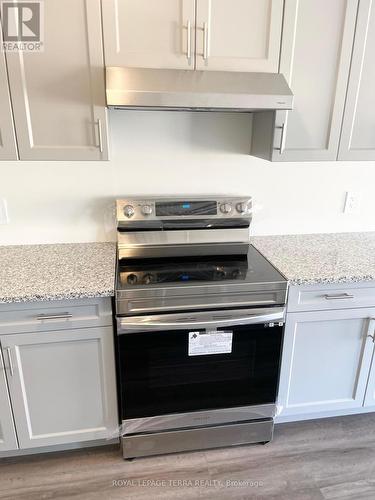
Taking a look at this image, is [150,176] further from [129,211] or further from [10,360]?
[10,360]

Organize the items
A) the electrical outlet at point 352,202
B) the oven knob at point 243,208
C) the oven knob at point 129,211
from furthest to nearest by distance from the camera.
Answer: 1. the electrical outlet at point 352,202
2. the oven knob at point 243,208
3. the oven knob at point 129,211

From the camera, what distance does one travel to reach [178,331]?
162 cm

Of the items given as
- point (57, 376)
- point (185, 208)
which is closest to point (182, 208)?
point (185, 208)

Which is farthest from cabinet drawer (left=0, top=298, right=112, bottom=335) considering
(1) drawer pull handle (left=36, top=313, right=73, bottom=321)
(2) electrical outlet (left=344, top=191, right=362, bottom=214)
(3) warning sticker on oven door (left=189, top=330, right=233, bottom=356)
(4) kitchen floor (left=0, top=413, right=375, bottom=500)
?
(2) electrical outlet (left=344, top=191, right=362, bottom=214)

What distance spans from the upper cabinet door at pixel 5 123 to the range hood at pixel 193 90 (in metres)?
0.43

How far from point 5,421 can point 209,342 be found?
989mm

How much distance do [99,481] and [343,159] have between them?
1957mm

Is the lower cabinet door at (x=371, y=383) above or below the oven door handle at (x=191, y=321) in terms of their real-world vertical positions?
below

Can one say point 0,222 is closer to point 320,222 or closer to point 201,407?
point 201,407

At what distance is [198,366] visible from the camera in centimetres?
170

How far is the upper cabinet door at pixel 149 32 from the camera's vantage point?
4.92 feet

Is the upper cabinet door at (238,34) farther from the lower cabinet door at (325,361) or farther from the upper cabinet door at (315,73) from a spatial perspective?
the lower cabinet door at (325,361)

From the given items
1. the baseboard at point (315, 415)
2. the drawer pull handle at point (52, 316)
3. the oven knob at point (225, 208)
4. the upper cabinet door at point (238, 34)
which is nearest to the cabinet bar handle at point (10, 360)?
the drawer pull handle at point (52, 316)

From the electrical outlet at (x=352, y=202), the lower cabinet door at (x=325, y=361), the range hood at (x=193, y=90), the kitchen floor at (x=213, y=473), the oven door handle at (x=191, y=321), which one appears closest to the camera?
the range hood at (x=193, y=90)
